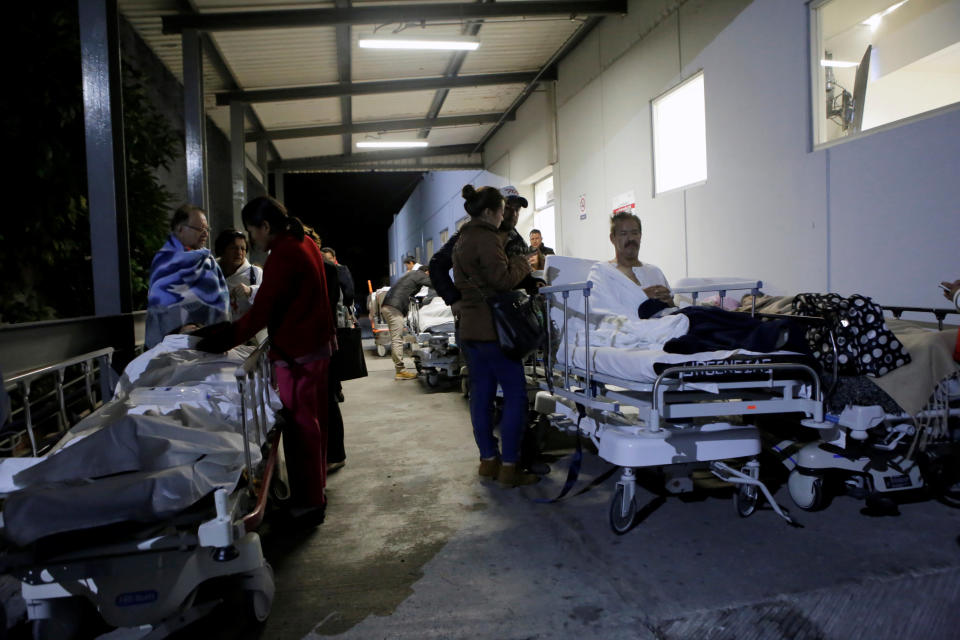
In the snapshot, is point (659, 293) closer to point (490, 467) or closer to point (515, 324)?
point (515, 324)

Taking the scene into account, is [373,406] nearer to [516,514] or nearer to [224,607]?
[516,514]

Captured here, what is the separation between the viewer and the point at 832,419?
117 inches

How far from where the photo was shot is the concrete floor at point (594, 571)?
2.20 metres

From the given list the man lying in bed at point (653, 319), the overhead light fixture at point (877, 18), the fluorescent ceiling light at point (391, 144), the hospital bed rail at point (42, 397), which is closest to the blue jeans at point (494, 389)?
the man lying in bed at point (653, 319)

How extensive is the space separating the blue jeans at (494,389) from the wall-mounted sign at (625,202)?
536cm

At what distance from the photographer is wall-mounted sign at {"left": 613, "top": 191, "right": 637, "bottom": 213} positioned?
8.44 metres

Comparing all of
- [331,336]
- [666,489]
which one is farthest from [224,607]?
[666,489]

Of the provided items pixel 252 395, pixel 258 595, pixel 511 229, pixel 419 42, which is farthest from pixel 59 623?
pixel 419 42

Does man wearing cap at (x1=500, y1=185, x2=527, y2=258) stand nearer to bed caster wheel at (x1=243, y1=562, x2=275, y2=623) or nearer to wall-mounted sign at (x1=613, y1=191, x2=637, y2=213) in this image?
bed caster wheel at (x1=243, y1=562, x2=275, y2=623)

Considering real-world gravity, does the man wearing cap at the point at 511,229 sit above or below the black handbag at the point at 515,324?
above

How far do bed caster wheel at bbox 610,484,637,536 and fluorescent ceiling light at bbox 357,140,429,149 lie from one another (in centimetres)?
1253

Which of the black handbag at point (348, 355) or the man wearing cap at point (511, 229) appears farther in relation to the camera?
the black handbag at point (348, 355)

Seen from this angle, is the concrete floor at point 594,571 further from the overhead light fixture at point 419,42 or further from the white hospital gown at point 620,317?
the overhead light fixture at point 419,42

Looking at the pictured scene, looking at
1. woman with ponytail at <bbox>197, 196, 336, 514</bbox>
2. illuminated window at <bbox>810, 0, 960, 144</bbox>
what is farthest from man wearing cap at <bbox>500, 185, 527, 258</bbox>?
illuminated window at <bbox>810, 0, 960, 144</bbox>
